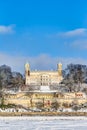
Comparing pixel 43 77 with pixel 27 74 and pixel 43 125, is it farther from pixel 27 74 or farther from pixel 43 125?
pixel 43 125

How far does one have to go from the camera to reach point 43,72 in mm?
103375

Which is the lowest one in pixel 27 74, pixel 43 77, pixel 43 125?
pixel 43 125

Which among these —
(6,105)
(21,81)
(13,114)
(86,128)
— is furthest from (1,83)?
(86,128)

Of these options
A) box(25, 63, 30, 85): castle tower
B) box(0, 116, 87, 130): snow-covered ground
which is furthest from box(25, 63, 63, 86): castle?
box(0, 116, 87, 130): snow-covered ground

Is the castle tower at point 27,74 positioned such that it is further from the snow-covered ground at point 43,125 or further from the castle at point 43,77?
the snow-covered ground at point 43,125

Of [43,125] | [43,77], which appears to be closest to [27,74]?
[43,77]

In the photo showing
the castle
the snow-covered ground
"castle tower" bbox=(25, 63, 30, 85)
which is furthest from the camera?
the castle

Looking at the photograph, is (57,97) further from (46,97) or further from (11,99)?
(11,99)

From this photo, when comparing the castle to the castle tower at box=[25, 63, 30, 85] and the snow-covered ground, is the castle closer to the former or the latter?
the castle tower at box=[25, 63, 30, 85]

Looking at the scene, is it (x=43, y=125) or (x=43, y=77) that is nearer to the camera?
(x=43, y=125)

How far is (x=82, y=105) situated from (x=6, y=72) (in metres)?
35.2

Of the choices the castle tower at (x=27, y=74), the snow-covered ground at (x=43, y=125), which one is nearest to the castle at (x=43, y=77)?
the castle tower at (x=27, y=74)

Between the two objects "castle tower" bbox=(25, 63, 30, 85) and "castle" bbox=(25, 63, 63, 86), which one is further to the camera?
"castle" bbox=(25, 63, 63, 86)

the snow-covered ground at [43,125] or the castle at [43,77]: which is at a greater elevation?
the castle at [43,77]
